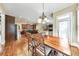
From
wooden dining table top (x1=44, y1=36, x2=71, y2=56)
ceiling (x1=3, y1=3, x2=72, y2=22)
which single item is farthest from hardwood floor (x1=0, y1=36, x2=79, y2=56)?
ceiling (x1=3, y1=3, x2=72, y2=22)

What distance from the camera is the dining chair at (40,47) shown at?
90.1 inches

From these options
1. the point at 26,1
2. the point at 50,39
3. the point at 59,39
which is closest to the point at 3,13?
the point at 26,1

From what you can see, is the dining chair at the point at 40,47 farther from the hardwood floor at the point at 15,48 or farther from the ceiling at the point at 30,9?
the ceiling at the point at 30,9

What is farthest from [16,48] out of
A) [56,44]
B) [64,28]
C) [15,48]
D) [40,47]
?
[64,28]

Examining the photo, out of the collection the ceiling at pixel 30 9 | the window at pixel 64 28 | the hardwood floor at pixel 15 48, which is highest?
the ceiling at pixel 30 9

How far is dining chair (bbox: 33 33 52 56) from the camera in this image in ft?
7.51

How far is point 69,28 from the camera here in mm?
2211

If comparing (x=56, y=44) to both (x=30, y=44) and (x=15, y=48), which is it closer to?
(x=30, y=44)

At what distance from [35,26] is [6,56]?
2.61ft

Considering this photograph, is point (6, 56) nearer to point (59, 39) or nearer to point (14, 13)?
point (14, 13)

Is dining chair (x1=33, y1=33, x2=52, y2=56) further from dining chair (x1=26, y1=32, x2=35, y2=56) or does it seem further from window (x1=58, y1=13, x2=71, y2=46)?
window (x1=58, y1=13, x2=71, y2=46)

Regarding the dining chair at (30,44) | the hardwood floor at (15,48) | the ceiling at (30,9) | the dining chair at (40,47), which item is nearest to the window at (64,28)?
the ceiling at (30,9)

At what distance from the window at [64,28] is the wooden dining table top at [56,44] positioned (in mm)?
76

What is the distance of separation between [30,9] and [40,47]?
0.77 m
